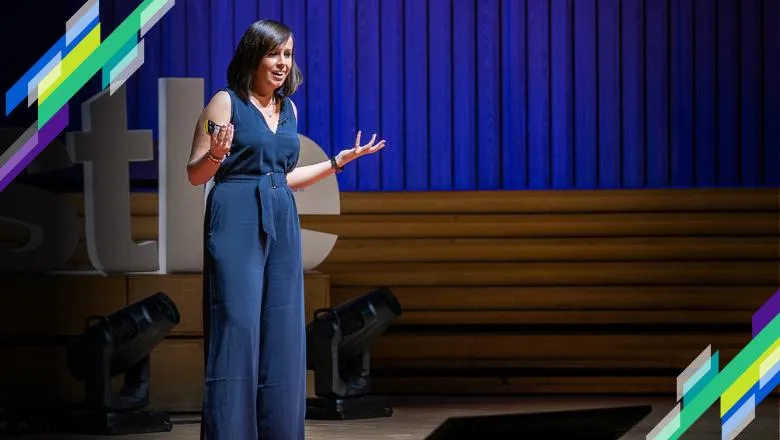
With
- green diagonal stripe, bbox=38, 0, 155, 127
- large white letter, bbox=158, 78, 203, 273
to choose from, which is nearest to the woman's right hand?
large white letter, bbox=158, 78, 203, 273

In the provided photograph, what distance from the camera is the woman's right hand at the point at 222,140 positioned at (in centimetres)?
283

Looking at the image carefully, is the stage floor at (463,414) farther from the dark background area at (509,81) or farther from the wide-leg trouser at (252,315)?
the wide-leg trouser at (252,315)

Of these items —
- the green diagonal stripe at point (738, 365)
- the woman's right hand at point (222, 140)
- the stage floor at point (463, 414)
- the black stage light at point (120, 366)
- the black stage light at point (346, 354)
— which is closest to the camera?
the woman's right hand at point (222, 140)

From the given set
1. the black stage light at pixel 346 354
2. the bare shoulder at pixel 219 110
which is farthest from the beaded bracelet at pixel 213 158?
the black stage light at pixel 346 354

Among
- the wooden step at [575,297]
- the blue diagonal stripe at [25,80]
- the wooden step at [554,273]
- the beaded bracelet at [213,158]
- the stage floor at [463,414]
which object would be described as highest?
the blue diagonal stripe at [25,80]

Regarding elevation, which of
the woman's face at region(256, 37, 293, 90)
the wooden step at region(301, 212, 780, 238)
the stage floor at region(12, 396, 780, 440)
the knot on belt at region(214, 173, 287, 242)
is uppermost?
the woman's face at region(256, 37, 293, 90)

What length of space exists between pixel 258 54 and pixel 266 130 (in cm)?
19

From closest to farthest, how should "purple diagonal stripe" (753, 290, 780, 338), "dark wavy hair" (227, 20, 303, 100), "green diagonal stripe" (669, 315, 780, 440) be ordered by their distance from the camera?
1. "dark wavy hair" (227, 20, 303, 100)
2. "green diagonal stripe" (669, 315, 780, 440)
3. "purple diagonal stripe" (753, 290, 780, 338)

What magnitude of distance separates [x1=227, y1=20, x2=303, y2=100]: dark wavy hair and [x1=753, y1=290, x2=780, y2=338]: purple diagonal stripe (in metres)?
3.55

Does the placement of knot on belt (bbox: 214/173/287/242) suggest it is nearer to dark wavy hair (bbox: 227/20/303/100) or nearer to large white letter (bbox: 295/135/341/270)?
dark wavy hair (bbox: 227/20/303/100)

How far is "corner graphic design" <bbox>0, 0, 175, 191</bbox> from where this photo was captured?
19.5 ft

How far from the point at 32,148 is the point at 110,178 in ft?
1.84

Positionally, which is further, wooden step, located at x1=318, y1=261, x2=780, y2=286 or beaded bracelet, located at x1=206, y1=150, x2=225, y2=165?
wooden step, located at x1=318, y1=261, x2=780, y2=286

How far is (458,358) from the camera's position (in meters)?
6.05
